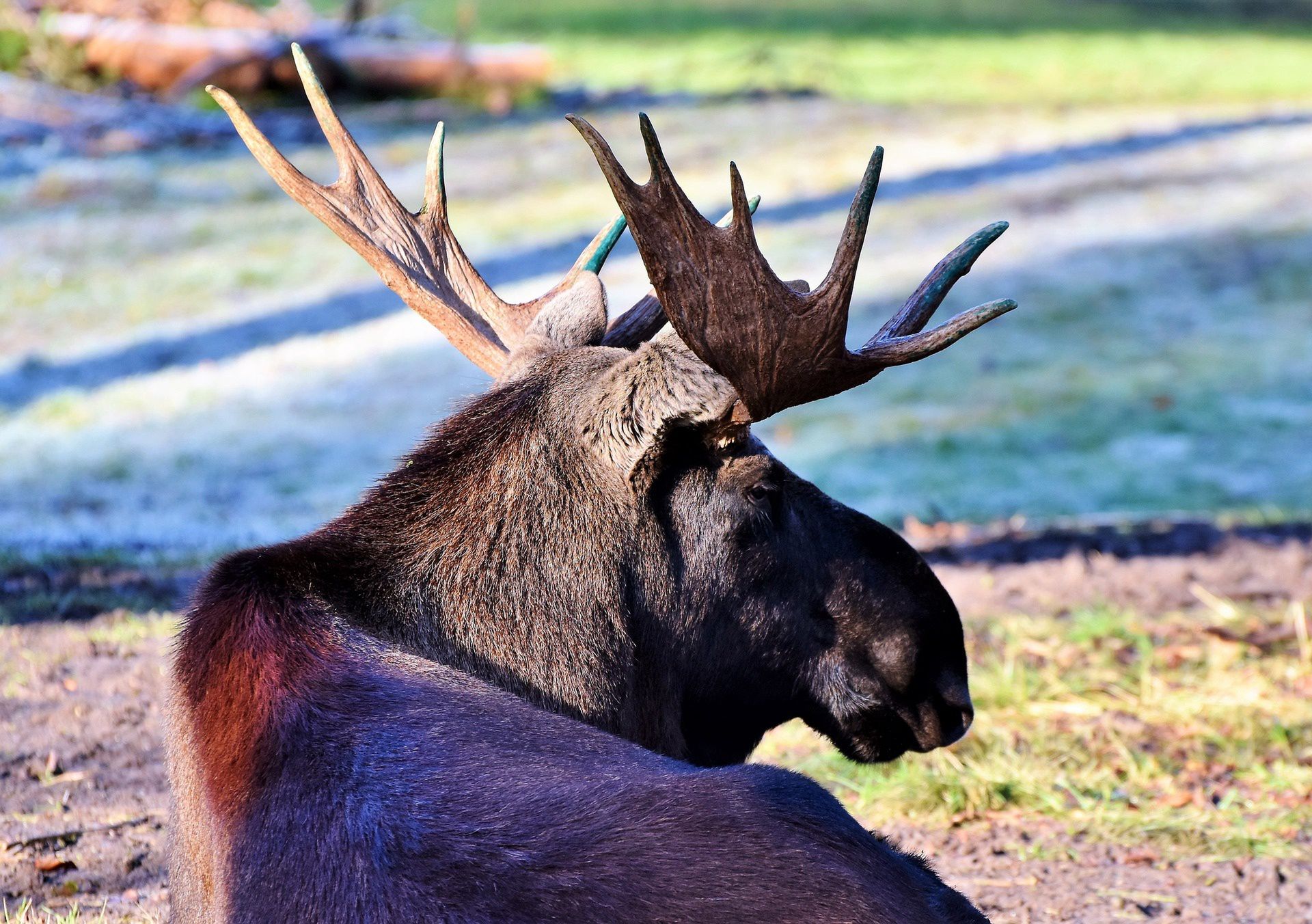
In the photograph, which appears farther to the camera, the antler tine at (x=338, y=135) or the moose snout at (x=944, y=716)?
the antler tine at (x=338, y=135)

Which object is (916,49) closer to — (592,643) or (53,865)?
(53,865)

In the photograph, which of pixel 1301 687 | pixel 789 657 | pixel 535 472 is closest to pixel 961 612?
pixel 1301 687

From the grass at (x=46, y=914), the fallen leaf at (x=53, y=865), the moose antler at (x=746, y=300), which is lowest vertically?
the grass at (x=46, y=914)

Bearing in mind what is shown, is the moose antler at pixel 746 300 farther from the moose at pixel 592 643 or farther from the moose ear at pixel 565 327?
the moose ear at pixel 565 327

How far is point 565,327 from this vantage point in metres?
3.92

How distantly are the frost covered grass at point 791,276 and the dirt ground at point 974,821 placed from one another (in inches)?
63.0

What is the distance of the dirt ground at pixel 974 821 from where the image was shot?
4043 mm

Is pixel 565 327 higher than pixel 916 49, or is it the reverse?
pixel 916 49

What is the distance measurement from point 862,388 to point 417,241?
306 inches

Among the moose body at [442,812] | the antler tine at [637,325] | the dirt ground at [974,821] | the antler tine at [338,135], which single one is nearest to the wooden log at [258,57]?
the dirt ground at [974,821]

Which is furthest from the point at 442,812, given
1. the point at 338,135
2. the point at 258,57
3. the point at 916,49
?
the point at 916,49

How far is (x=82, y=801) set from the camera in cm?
466

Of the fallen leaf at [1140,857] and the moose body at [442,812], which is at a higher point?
the moose body at [442,812]

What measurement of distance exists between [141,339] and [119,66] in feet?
25.4
